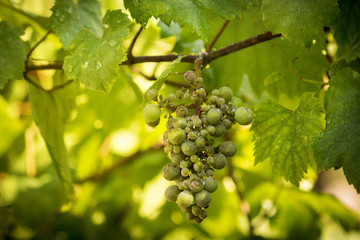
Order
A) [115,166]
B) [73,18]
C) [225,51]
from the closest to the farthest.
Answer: [225,51] < [73,18] < [115,166]

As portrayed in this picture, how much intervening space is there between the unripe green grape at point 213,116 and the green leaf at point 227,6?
201 mm

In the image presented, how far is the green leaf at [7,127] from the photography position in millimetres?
1741

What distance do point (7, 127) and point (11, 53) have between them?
1.05 metres

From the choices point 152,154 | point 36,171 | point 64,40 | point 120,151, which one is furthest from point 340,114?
point 36,171

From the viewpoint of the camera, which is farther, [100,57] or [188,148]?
[100,57]

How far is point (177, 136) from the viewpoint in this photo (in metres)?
0.57

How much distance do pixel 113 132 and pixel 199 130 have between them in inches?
45.0

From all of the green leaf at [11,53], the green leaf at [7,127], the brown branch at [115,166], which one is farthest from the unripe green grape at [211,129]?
the green leaf at [7,127]

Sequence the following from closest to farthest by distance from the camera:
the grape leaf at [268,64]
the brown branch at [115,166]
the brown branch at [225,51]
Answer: the brown branch at [225,51]
the grape leaf at [268,64]
the brown branch at [115,166]

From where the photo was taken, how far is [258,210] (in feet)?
5.03

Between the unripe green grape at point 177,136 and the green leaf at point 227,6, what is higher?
the green leaf at point 227,6

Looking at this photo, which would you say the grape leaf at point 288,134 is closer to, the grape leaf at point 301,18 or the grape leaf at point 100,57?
the grape leaf at point 301,18

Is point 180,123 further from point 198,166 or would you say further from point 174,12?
point 174,12

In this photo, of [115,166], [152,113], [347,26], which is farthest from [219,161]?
[115,166]
